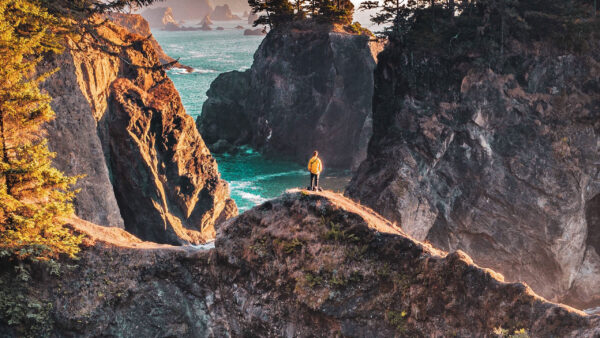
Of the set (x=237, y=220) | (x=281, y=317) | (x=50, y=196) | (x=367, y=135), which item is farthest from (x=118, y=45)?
(x=367, y=135)

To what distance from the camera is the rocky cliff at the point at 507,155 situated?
121 feet

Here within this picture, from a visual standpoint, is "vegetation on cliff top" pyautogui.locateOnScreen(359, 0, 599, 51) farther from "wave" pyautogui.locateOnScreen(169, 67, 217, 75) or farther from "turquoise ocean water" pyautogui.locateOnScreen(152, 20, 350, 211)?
"wave" pyautogui.locateOnScreen(169, 67, 217, 75)

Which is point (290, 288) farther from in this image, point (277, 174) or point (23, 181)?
point (277, 174)

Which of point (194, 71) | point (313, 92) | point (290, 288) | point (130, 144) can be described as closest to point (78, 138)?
point (130, 144)

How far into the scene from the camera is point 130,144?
1334 inches

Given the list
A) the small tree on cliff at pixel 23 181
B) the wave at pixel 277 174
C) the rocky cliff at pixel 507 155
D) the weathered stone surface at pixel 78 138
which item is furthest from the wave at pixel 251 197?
the small tree on cliff at pixel 23 181

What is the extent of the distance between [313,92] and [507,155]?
3623 centimetres

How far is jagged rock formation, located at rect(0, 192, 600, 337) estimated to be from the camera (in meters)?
13.3

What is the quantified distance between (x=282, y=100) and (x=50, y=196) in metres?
56.6

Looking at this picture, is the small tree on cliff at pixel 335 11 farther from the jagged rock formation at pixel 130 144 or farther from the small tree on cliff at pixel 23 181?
the small tree on cliff at pixel 23 181

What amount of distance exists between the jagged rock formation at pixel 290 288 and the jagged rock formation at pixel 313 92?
1887 inches

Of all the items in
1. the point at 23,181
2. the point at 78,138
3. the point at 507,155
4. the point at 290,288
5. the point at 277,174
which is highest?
the point at 23,181

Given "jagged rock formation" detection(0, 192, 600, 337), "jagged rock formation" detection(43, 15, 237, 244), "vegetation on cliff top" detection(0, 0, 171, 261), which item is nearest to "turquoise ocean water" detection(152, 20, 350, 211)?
"jagged rock formation" detection(43, 15, 237, 244)

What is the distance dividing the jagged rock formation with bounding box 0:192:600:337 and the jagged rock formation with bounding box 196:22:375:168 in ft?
157
